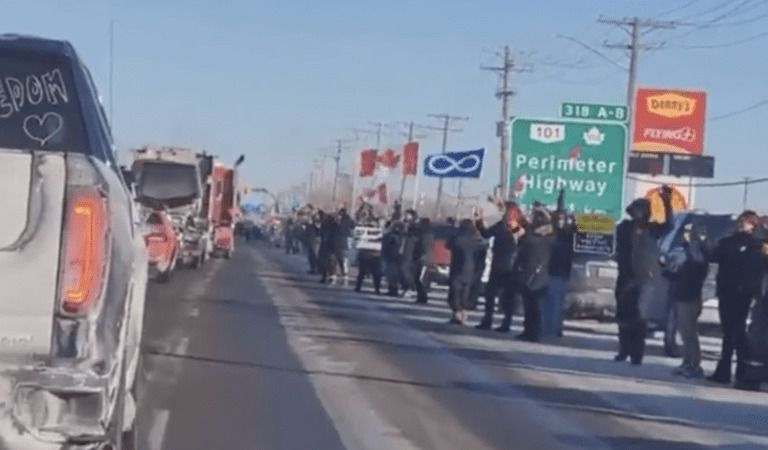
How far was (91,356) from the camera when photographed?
7258 millimetres

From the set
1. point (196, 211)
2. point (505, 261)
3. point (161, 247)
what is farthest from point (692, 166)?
point (505, 261)

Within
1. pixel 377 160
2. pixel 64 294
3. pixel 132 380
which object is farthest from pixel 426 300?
pixel 377 160

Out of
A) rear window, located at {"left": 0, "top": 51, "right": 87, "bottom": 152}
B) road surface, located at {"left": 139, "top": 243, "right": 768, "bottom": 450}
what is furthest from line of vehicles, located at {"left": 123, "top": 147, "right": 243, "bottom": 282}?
road surface, located at {"left": 139, "top": 243, "right": 768, "bottom": 450}

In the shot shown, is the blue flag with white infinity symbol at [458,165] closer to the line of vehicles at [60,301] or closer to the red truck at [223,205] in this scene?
the red truck at [223,205]

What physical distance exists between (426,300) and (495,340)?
439 inches

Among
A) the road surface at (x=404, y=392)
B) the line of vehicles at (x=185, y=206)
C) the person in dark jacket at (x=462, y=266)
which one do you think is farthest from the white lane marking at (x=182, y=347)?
the person in dark jacket at (x=462, y=266)

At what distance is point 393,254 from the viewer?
38562 mm

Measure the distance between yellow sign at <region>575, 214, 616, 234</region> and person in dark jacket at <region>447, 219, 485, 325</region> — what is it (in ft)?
9.16

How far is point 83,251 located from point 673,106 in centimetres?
6055

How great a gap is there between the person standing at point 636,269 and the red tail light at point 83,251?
14925mm

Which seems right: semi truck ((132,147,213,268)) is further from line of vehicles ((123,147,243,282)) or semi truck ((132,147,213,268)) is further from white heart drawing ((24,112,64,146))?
white heart drawing ((24,112,64,146))

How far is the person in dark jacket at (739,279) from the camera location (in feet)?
63.0

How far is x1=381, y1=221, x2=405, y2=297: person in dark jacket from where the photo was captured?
124 ft

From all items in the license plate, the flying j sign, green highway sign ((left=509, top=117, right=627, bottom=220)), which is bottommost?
the license plate
